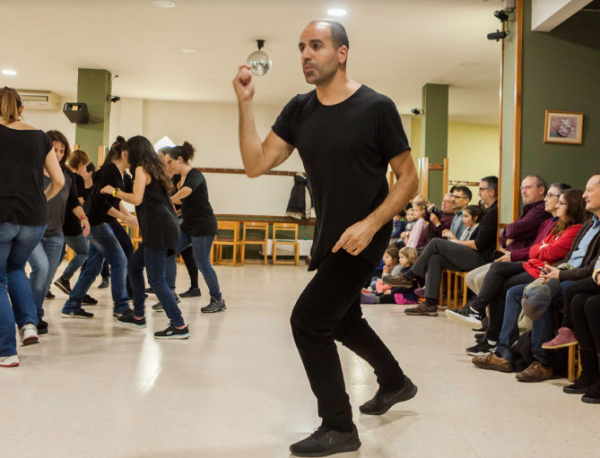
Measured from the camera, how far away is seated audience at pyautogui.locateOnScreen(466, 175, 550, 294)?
13.4ft

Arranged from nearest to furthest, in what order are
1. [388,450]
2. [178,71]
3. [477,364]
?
1. [388,450]
2. [477,364]
3. [178,71]

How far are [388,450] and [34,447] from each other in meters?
1.15

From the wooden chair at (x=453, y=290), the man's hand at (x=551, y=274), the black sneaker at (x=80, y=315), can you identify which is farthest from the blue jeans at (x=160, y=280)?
the wooden chair at (x=453, y=290)

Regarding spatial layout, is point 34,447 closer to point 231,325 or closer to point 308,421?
point 308,421

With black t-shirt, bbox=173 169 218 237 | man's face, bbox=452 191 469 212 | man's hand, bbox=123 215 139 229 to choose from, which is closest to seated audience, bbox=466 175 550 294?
man's face, bbox=452 191 469 212

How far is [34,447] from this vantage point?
182 centimetres

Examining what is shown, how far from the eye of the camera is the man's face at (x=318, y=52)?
1736mm

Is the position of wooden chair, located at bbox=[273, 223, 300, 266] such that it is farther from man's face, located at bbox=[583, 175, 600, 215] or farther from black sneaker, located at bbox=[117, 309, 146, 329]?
man's face, located at bbox=[583, 175, 600, 215]

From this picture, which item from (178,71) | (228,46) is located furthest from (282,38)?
(178,71)

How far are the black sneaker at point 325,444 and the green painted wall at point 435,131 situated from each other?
24.4 feet

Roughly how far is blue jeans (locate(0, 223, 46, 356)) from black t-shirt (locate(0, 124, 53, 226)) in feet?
0.19

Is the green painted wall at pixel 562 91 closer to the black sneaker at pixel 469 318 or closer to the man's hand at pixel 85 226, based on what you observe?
the black sneaker at pixel 469 318

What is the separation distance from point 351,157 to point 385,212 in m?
0.20

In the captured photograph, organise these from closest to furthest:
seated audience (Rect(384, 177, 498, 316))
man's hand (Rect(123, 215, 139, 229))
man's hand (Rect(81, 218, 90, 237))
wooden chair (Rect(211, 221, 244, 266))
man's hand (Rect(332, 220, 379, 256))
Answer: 1. man's hand (Rect(332, 220, 379, 256))
2. man's hand (Rect(123, 215, 139, 229))
3. man's hand (Rect(81, 218, 90, 237))
4. seated audience (Rect(384, 177, 498, 316))
5. wooden chair (Rect(211, 221, 244, 266))
